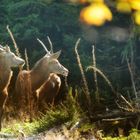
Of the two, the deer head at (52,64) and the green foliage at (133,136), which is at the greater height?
the deer head at (52,64)

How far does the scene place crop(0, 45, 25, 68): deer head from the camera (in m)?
8.36

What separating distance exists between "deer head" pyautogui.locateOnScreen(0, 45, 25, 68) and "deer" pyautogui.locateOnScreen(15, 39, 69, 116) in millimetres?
335

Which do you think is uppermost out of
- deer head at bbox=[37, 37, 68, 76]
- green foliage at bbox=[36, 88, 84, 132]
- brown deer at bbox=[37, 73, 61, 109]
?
deer head at bbox=[37, 37, 68, 76]

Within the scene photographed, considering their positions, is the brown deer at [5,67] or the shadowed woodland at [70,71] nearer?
the shadowed woodland at [70,71]

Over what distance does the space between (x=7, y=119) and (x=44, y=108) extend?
0.83 m

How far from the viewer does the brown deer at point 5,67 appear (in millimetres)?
8305

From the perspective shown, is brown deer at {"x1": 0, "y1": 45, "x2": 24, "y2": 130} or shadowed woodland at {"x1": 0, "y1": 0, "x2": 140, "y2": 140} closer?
Answer: shadowed woodland at {"x1": 0, "y1": 0, "x2": 140, "y2": 140}

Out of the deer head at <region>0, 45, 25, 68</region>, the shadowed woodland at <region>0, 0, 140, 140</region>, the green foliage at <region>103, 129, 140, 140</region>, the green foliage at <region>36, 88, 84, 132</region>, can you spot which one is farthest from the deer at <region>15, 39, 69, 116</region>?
the green foliage at <region>103, 129, 140, 140</region>

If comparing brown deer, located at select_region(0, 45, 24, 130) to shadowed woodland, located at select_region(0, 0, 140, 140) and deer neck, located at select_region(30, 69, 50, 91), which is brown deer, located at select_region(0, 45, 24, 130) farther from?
deer neck, located at select_region(30, 69, 50, 91)

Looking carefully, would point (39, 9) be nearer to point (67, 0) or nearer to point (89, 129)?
point (67, 0)

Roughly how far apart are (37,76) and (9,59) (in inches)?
31.5

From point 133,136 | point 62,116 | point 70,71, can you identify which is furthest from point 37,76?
point 133,136

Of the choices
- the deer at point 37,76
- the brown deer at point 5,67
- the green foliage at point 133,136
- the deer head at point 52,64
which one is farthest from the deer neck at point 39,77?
the green foliage at point 133,136

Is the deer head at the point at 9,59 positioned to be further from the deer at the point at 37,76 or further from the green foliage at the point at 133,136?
the green foliage at the point at 133,136
